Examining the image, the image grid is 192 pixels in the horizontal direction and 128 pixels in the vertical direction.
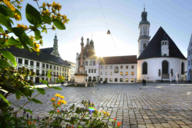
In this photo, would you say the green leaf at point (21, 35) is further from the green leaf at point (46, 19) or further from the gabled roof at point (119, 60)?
the gabled roof at point (119, 60)

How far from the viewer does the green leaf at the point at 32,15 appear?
0.70m

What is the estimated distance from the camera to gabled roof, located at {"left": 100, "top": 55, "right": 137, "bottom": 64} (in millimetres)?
52869

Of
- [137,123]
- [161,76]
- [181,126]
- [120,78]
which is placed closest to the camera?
[181,126]

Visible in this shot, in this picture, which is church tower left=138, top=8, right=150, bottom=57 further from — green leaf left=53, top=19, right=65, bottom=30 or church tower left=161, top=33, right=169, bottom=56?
green leaf left=53, top=19, right=65, bottom=30

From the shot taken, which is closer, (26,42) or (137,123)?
(26,42)

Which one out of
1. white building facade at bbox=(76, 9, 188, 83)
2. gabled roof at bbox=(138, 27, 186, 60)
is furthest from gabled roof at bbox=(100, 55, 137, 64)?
gabled roof at bbox=(138, 27, 186, 60)

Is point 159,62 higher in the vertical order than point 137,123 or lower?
higher

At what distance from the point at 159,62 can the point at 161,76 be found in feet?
17.5

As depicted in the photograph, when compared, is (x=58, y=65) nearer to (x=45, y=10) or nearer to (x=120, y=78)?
(x=120, y=78)

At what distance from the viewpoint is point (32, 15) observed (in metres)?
0.73

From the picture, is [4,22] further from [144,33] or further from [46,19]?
[144,33]

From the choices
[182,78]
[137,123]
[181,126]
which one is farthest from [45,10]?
[182,78]

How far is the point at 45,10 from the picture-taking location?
1257 mm

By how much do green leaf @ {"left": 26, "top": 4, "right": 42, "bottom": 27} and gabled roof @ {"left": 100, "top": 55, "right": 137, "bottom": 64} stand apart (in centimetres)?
5333
